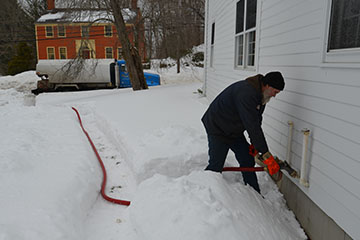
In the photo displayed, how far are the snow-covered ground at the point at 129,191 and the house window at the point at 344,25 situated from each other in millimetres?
1698

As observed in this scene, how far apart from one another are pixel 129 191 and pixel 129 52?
11.8 m

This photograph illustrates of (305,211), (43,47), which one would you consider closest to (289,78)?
(305,211)

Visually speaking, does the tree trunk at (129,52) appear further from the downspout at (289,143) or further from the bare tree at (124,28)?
the downspout at (289,143)

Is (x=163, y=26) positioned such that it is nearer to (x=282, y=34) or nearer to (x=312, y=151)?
(x=282, y=34)

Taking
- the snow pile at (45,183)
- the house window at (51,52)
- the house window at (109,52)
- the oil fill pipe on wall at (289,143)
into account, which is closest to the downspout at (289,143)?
the oil fill pipe on wall at (289,143)

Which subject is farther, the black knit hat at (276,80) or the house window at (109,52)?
the house window at (109,52)

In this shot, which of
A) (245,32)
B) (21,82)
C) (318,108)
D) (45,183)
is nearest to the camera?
(318,108)

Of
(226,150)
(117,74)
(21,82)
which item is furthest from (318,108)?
(21,82)

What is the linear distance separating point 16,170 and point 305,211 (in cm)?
376

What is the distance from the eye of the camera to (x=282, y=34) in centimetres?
380

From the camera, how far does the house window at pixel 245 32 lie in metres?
5.34

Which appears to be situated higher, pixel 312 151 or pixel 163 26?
pixel 163 26

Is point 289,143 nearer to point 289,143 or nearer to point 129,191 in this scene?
point 289,143

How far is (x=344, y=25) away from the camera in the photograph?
248cm
